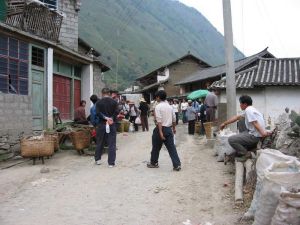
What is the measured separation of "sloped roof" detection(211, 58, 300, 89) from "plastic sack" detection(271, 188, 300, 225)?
48.7ft

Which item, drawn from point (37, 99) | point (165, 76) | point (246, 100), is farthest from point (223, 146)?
point (165, 76)

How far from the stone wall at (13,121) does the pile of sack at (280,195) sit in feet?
28.2

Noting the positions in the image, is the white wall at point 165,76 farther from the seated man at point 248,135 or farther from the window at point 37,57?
the seated man at point 248,135

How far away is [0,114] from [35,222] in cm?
682

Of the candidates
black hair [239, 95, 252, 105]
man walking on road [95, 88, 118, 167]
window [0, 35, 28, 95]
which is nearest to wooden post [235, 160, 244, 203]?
black hair [239, 95, 252, 105]

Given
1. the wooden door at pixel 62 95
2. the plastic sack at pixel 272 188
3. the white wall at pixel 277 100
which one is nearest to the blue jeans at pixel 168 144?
the plastic sack at pixel 272 188

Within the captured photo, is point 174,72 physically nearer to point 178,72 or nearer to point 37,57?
point 178,72

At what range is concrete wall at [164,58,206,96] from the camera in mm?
46156

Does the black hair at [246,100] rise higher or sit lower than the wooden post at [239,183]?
higher

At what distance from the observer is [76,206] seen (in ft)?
20.1

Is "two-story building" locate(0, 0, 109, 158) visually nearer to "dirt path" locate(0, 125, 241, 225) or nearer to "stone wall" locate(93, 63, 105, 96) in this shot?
"stone wall" locate(93, 63, 105, 96)

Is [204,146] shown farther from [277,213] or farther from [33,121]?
[277,213]

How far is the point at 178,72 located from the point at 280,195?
43377 millimetres

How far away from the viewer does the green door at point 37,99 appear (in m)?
13.7
